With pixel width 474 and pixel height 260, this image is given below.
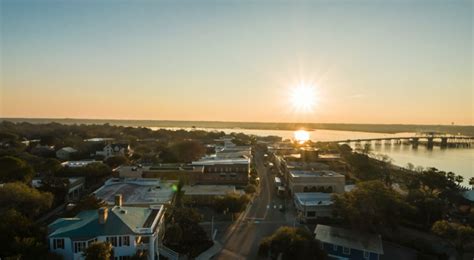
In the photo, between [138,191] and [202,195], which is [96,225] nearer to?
[138,191]

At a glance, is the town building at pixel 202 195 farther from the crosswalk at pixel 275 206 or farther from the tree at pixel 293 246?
the tree at pixel 293 246

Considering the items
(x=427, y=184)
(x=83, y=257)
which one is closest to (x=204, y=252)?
(x=83, y=257)

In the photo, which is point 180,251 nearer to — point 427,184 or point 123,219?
point 123,219

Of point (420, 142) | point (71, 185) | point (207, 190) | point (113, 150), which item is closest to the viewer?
point (207, 190)

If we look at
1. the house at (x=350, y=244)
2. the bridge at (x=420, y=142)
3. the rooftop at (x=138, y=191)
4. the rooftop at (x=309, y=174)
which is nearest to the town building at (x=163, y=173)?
the rooftop at (x=138, y=191)

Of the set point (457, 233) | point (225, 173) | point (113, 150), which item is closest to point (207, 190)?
point (225, 173)
